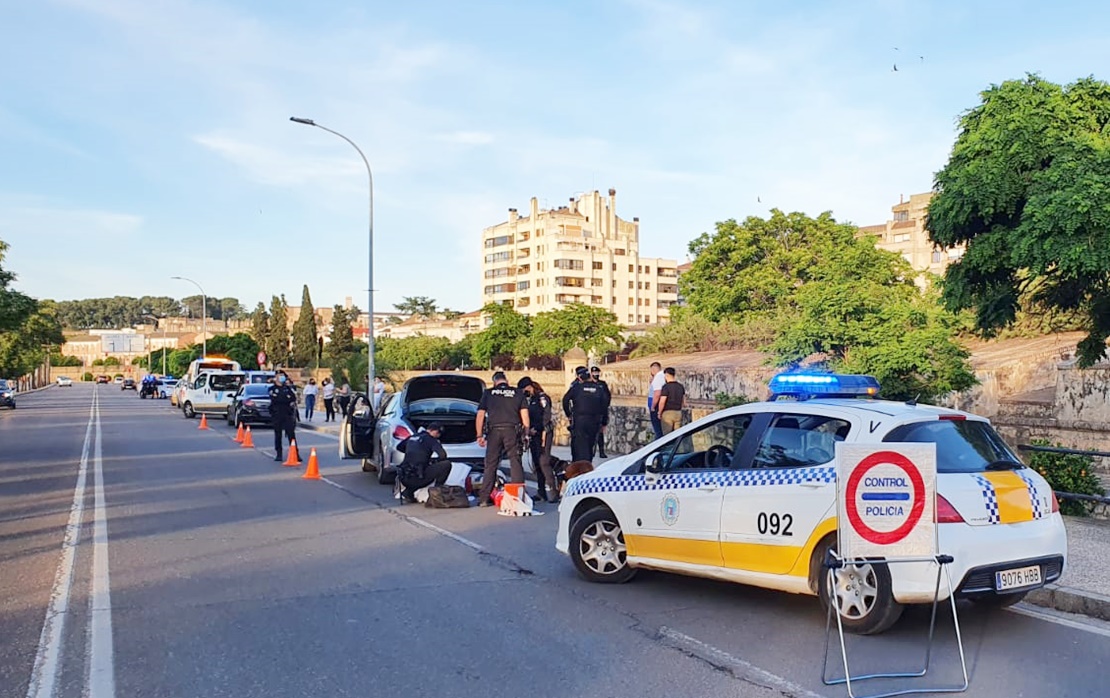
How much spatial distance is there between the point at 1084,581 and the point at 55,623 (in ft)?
25.8

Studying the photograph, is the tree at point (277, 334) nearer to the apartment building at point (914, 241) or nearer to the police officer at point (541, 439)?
the apartment building at point (914, 241)

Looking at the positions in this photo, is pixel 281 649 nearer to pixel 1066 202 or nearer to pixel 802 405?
pixel 802 405

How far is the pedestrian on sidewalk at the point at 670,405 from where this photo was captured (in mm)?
15523

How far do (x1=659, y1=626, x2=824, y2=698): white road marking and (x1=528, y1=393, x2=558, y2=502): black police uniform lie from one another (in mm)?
6810

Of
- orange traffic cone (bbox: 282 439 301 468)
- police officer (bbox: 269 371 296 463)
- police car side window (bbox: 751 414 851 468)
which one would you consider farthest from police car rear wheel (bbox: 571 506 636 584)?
police officer (bbox: 269 371 296 463)

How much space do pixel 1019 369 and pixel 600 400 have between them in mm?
15322

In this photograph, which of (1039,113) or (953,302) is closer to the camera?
(1039,113)

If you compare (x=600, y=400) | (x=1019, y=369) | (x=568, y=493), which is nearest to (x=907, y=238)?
(x=1019, y=369)

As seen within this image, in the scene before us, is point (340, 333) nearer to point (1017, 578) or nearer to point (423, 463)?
point (423, 463)

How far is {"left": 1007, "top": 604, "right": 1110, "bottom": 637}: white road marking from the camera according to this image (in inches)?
266

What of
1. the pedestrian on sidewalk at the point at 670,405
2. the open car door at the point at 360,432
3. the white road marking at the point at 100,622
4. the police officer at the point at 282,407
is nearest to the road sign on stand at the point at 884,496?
the white road marking at the point at 100,622

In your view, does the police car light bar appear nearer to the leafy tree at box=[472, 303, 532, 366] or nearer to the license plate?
the license plate

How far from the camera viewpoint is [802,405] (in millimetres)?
7125

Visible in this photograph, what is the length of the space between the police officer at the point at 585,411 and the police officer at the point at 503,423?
78.2 inches
